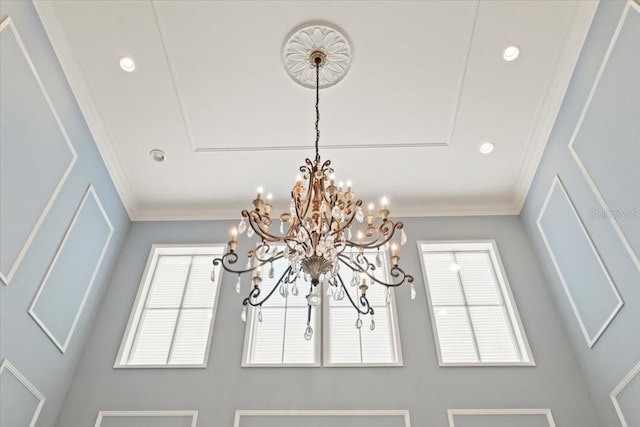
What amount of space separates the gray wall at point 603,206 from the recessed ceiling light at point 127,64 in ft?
12.1

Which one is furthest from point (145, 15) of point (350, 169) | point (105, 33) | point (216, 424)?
point (216, 424)

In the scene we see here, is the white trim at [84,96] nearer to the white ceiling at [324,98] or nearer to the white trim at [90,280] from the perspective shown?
the white ceiling at [324,98]

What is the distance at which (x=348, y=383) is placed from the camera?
12.3 feet

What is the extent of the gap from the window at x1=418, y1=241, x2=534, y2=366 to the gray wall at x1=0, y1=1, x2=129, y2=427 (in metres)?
3.20

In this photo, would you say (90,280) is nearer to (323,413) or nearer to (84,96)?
(84,96)

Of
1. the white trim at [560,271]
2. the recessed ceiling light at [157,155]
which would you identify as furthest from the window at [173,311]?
the white trim at [560,271]

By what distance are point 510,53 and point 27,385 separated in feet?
15.1

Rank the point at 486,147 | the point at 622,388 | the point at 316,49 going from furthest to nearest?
the point at 486,147, the point at 316,49, the point at 622,388

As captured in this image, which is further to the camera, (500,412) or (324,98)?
(324,98)

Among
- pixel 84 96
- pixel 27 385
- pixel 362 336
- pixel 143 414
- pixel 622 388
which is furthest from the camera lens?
pixel 362 336

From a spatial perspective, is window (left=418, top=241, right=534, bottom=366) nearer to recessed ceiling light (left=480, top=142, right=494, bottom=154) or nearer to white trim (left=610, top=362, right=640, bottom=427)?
white trim (left=610, top=362, right=640, bottom=427)

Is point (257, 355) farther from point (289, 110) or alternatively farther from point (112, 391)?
point (289, 110)

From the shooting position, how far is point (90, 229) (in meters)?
4.23

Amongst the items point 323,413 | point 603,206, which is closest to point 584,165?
point 603,206
